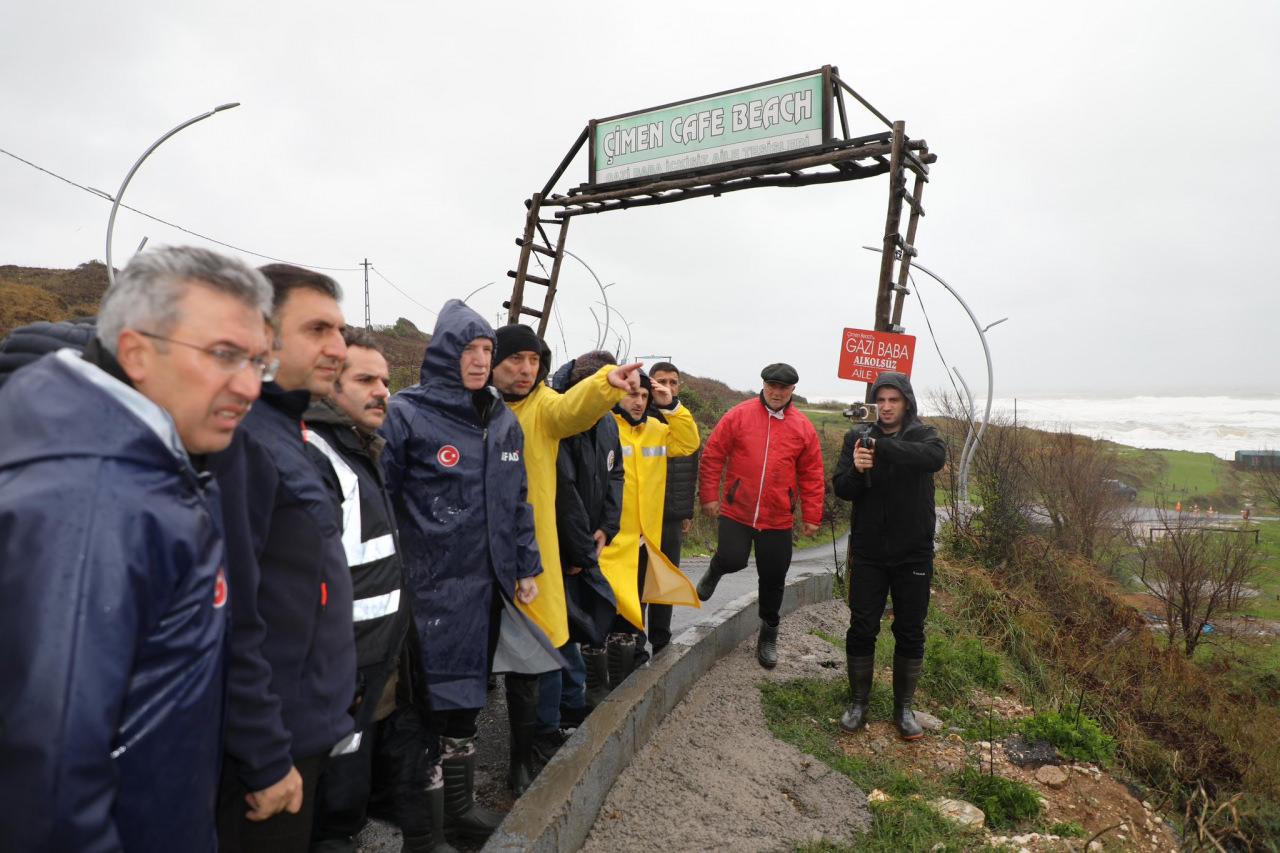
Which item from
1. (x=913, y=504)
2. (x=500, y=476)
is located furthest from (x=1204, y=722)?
(x=500, y=476)

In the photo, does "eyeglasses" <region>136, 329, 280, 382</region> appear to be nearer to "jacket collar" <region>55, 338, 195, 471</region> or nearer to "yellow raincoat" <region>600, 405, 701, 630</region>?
"jacket collar" <region>55, 338, 195, 471</region>

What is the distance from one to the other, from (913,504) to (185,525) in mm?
3675

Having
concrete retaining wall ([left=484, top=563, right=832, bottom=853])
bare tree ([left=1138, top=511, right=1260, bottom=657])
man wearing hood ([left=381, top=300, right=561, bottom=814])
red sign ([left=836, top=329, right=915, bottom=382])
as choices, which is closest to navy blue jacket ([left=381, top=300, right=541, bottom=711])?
man wearing hood ([left=381, top=300, right=561, bottom=814])

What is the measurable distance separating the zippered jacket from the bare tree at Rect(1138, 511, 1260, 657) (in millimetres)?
A: 11855

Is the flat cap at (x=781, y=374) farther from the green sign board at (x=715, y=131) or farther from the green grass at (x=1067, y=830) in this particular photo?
the green sign board at (x=715, y=131)

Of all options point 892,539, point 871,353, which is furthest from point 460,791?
point 871,353

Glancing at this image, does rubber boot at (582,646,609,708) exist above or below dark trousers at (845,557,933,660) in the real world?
below

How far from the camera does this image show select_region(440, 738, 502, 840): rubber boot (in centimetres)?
273

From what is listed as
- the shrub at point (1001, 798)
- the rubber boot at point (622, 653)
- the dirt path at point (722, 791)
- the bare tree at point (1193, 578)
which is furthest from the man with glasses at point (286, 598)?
the bare tree at point (1193, 578)

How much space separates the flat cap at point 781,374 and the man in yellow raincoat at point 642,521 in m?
0.87

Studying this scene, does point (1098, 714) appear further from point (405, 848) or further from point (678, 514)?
point (405, 848)

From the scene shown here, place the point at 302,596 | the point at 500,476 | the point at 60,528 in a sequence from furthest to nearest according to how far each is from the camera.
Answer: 1. the point at 500,476
2. the point at 302,596
3. the point at 60,528

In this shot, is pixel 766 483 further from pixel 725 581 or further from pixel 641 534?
pixel 725 581

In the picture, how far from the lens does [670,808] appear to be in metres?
3.08
